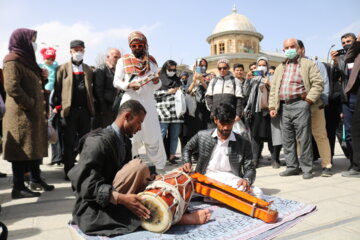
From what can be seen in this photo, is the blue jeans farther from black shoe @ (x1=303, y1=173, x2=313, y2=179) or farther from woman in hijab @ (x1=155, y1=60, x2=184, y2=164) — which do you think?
black shoe @ (x1=303, y1=173, x2=313, y2=179)

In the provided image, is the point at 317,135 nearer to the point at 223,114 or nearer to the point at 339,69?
the point at 339,69

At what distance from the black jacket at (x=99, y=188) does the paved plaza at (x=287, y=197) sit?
9.1 inches

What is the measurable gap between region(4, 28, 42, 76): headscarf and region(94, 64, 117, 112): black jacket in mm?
1194

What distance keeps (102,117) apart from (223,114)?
285 centimetres

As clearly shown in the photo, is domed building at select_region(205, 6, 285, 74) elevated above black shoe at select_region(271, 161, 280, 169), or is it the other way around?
domed building at select_region(205, 6, 285, 74)

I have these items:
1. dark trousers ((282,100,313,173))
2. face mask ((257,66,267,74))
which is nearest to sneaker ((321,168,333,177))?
dark trousers ((282,100,313,173))

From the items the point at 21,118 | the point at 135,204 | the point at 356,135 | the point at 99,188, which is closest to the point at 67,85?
the point at 21,118

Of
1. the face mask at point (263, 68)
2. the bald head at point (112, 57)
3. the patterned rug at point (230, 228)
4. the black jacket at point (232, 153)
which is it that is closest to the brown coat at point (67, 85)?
the bald head at point (112, 57)

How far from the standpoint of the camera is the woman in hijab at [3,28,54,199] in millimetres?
3852

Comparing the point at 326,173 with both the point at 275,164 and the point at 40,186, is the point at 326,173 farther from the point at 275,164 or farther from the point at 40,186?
the point at 40,186

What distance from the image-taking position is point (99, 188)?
2.27m

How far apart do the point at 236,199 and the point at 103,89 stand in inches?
129

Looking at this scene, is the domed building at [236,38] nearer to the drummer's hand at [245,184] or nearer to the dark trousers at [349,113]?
the dark trousers at [349,113]

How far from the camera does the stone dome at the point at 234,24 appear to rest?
148ft
